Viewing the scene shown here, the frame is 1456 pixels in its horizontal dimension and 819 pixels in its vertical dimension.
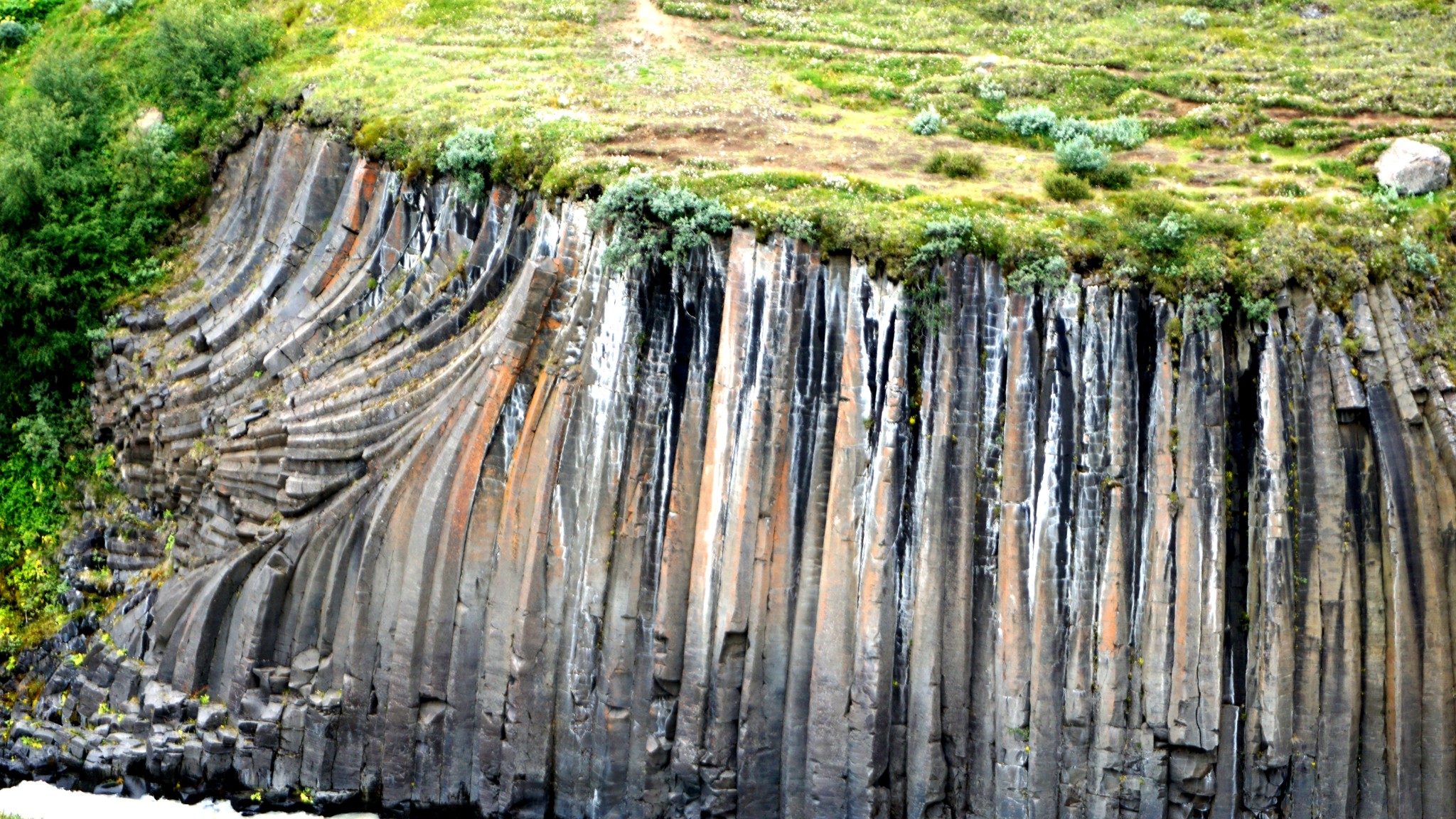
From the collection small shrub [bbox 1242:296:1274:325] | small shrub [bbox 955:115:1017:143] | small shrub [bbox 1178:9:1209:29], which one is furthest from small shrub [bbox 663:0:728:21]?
small shrub [bbox 1242:296:1274:325]

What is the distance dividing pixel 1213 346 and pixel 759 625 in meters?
10.6

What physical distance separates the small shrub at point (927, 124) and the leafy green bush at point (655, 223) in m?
8.22

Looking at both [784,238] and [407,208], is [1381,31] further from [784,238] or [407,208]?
[407,208]

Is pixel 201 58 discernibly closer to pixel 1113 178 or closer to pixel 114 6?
pixel 114 6

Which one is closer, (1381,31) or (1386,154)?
(1386,154)

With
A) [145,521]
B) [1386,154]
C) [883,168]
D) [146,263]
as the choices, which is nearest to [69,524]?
[145,521]

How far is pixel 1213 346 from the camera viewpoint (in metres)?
28.2

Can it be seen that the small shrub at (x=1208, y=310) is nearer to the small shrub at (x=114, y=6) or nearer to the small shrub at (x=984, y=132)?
the small shrub at (x=984, y=132)

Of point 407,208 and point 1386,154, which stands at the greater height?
point 1386,154

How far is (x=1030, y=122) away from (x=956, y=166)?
4.37m

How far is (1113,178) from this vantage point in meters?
32.5

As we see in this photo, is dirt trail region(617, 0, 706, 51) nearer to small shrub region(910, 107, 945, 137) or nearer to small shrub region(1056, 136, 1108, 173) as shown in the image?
small shrub region(910, 107, 945, 137)

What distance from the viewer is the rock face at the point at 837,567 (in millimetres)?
27500

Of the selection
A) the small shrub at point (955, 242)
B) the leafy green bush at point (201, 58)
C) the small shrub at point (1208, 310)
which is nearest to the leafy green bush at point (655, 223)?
the small shrub at point (955, 242)
